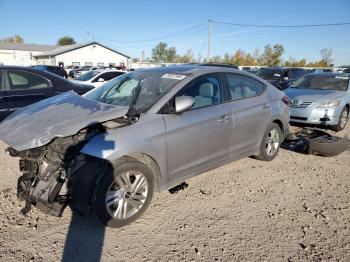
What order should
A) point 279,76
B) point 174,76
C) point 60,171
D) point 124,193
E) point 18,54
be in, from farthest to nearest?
point 18,54 < point 279,76 < point 174,76 < point 124,193 < point 60,171

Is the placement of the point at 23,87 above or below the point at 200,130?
above

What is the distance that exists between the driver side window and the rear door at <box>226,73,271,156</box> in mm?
244

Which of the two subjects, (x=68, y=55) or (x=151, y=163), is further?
(x=68, y=55)

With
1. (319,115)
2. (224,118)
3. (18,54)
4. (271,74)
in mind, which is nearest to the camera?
(224,118)

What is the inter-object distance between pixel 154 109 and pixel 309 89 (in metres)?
6.46

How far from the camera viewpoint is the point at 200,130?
3.76 m

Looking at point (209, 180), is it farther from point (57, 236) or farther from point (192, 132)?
point (57, 236)

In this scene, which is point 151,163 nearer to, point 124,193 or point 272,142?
point 124,193

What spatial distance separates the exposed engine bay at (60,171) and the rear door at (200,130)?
25.4 inches

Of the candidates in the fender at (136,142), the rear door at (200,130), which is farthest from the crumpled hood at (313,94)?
the fender at (136,142)

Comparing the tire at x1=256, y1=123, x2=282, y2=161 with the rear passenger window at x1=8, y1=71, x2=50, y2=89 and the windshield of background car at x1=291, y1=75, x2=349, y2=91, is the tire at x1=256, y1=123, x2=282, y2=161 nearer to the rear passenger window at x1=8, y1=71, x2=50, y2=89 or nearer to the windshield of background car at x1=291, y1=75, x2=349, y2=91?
the windshield of background car at x1=291, y1=75, x2=349, y2=91

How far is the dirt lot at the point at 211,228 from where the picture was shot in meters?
2.80

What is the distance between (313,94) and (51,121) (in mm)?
6779

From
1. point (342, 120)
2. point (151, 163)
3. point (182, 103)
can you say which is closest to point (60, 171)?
point (151, 163)
